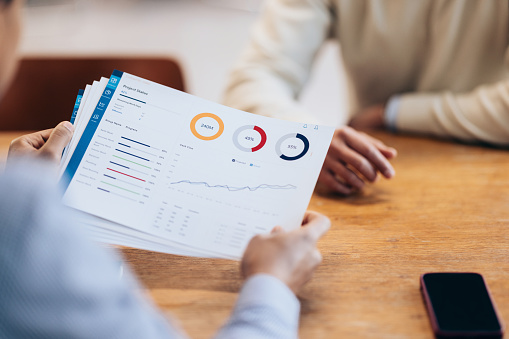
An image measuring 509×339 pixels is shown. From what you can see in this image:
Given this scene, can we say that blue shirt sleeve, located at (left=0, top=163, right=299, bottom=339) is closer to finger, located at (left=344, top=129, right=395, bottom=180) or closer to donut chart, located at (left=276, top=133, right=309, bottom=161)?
donut chart, located at (left=276, top=133, right=309, bottom=161)

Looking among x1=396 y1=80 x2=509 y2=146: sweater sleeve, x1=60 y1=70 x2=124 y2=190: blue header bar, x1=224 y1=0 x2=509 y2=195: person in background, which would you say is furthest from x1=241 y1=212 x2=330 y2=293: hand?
x1=396 y1=80 x2=509 y2=146: sweater sleeve

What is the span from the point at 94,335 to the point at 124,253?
1.06 feet

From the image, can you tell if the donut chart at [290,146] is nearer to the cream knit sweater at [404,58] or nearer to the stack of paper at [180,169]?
the stack of paper at [180,169]

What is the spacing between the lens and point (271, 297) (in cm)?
54

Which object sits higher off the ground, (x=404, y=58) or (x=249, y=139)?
(x=249, y=139)

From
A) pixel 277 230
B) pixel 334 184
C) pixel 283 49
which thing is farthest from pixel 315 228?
Answer: pixel 283 49

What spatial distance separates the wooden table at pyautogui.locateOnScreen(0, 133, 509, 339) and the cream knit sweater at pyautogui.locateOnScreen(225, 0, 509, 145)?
17cm

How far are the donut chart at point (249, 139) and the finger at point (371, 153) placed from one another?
224 millimetres

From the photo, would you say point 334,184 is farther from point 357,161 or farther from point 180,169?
point 180,169

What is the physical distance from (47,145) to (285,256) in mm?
346

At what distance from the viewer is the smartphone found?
57cm

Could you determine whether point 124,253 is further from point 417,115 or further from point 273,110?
point 417,115

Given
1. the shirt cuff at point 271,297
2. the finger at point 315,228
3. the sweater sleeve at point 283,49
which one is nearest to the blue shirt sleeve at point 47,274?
the shirt cuff at point 271,297

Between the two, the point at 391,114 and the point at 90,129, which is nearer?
the point at 90,129
